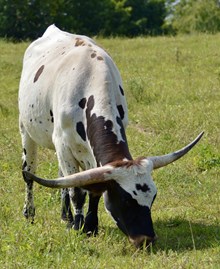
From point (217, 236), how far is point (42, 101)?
2415 mm

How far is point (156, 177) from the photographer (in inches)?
378

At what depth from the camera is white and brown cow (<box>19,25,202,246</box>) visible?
6379 millimetres

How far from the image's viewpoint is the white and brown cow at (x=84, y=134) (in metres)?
6.38

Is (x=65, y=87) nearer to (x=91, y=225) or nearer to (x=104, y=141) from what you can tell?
(x=104, y=141)

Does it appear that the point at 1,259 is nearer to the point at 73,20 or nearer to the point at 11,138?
the point at 11,138

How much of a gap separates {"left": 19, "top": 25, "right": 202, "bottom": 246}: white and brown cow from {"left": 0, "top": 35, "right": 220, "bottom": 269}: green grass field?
287mm

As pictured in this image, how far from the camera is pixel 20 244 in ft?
20.9

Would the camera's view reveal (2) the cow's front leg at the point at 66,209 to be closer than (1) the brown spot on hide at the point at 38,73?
Yes

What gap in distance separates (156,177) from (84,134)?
2.65 m

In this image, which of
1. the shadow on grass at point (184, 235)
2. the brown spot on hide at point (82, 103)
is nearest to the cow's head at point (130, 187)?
the shadow on grass at point (184, 235)

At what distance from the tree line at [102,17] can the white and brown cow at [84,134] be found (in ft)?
92.6

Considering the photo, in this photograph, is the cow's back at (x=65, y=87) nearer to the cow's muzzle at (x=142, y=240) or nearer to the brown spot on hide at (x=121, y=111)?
the brown spot on hide at (x=121, y=111)

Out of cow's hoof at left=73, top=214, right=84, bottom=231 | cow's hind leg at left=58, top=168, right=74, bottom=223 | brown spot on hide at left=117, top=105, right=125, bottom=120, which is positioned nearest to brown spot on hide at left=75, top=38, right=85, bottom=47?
brown spot on hide at left=117, top=105, right=125, bottom=120

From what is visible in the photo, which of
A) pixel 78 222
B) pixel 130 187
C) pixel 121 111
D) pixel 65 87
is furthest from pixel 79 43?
pixel 130 187
